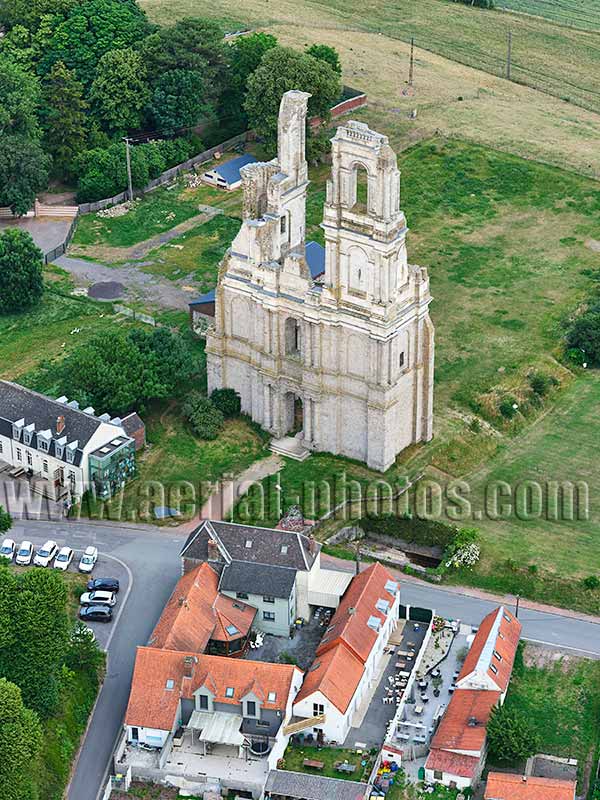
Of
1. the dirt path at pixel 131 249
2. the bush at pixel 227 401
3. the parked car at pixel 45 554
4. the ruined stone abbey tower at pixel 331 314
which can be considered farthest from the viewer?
the dirt path at pixel 131 249

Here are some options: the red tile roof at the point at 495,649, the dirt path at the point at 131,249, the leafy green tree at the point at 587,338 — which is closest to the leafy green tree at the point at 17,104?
the dirt path at the point at 131,249

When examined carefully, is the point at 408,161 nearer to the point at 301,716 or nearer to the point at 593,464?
the point at 593,464

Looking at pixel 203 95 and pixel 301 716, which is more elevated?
pixel 203 95

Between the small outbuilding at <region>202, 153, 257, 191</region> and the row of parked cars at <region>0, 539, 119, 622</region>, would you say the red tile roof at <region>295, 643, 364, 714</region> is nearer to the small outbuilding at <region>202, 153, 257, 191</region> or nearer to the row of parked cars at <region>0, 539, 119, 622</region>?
the row of parked cars at <region>0, 539, 119, 622</region>

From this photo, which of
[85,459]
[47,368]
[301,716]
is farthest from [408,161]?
[301,716]

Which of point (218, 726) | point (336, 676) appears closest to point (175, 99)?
point (336, 676)

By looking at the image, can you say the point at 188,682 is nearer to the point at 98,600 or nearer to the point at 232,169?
the point at 98,600

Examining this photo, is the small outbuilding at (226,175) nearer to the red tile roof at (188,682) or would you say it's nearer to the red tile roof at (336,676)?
the red tile roof at (336,676)
